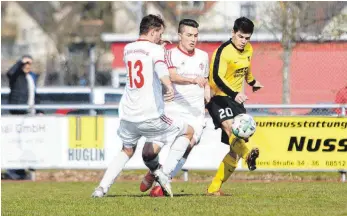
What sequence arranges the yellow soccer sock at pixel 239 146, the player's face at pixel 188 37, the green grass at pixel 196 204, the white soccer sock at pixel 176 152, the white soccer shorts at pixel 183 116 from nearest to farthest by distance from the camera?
1. the green grass at pixel 196 204
2. the yellow soccer sock at pixel 239 146
3. the white soccer sock at pixel 176 152
4. the player's face at pixel 188 37
5. the white soccer shorts at pixel 183 116

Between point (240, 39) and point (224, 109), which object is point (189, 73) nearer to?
point (224, 109)

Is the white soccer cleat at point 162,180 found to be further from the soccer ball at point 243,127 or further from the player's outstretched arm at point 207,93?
the player's outstretched arm at point 207,93

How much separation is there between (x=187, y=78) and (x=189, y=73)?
0.76m

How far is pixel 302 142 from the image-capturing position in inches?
723

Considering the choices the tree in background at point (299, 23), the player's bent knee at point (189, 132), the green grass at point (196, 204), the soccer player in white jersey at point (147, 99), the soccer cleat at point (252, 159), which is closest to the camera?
the green grass at point (196, 204)

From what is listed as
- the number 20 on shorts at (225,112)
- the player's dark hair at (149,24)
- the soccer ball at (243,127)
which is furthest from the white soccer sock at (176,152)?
the player's dark hair at (149,24)

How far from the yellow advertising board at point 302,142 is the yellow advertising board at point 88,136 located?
2.61m

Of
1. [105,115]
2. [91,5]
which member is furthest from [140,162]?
[91,5]

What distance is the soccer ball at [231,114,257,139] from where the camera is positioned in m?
12.6

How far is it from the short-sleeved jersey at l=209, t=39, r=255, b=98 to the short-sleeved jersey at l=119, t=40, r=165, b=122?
3.37 ft

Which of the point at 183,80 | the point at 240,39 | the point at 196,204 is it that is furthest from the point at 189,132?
the point at 196,204

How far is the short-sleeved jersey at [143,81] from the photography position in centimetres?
1188

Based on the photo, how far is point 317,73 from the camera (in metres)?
20.3

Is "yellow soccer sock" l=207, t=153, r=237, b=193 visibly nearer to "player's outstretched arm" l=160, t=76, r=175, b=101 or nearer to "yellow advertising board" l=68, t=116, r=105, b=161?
"player's outstretched arm" l=160, t=76, r=175, b=101
